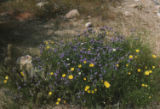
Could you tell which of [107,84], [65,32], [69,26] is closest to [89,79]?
[107,84]

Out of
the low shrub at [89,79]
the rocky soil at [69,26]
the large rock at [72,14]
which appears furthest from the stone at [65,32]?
the low shrub at [89,79]

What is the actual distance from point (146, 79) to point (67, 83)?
1.22m

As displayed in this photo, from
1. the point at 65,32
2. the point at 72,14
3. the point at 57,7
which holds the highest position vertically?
the point at 57,7

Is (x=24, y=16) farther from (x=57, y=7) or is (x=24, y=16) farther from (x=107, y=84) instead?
(x=107, y=84)

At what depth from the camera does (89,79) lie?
2496mm

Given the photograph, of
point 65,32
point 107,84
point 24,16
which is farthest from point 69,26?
point 107,84

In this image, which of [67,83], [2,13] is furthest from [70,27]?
[67,83]

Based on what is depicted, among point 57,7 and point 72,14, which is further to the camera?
point 57,7

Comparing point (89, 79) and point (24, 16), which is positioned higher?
point (24, 16)

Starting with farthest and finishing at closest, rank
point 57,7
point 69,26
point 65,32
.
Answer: point 57,7 < point 69,26 < point 65,32

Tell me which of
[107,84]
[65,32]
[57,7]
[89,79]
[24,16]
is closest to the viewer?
[107,84]

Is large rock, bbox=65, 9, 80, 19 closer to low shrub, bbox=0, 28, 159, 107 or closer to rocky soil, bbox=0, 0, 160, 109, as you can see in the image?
rocky soil, bbox=0, 0, 160, 109

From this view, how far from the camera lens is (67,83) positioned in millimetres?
2469

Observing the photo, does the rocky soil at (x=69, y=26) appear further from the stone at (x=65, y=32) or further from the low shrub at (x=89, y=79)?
the low shrub at (x=89, y=79)
